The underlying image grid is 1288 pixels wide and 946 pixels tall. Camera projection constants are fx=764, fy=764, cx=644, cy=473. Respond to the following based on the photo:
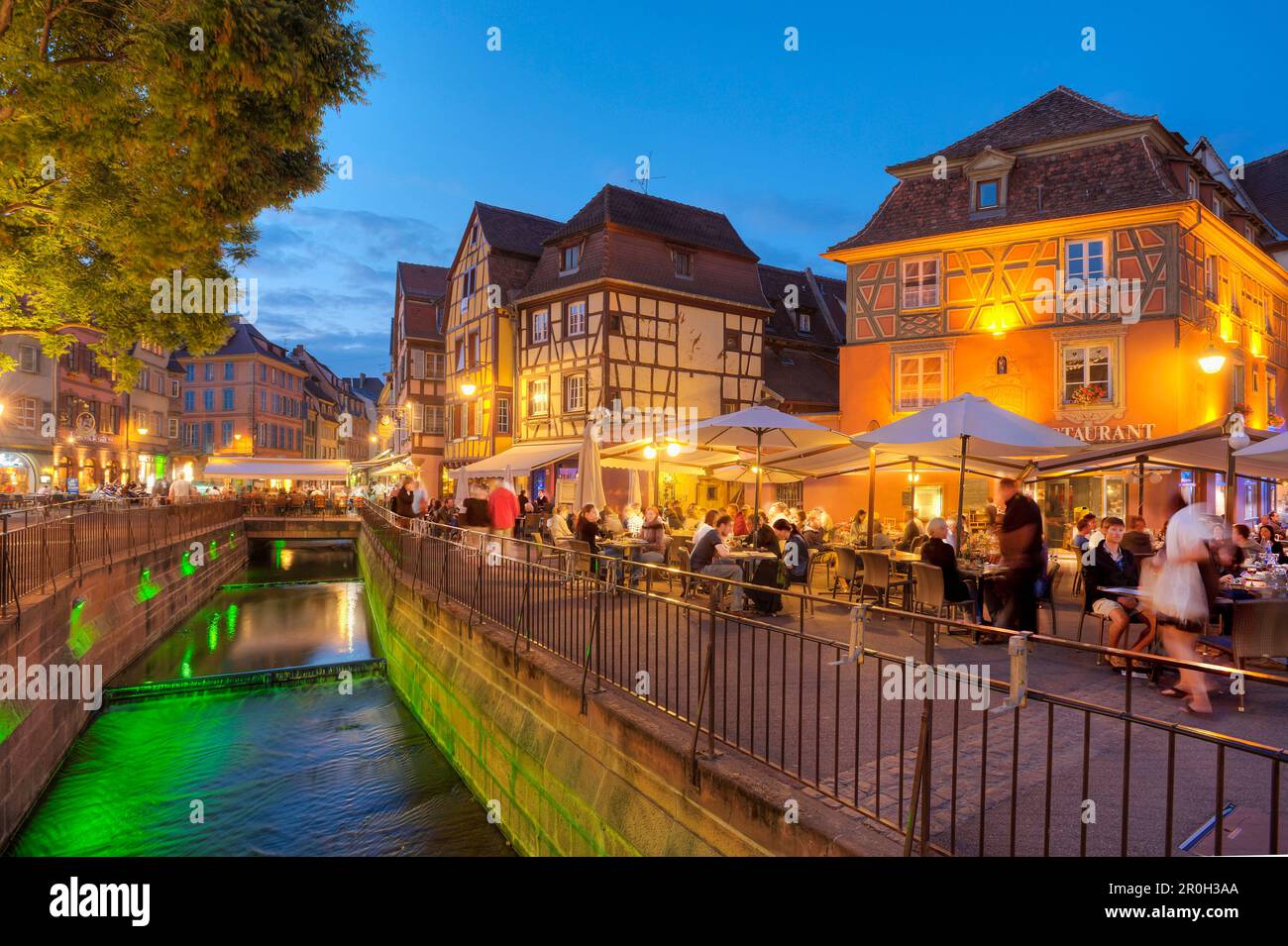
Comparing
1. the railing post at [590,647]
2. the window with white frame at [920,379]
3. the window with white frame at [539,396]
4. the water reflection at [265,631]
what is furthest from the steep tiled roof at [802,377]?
the railing post at [590,647]

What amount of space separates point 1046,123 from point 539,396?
20.0m

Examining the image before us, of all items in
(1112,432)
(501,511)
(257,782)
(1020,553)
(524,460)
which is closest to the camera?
(1020,553)

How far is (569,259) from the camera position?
101ft

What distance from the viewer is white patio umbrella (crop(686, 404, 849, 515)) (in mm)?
12500

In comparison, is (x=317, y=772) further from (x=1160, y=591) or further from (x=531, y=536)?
(x=1160, y=591)

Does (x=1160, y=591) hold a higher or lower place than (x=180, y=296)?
lower

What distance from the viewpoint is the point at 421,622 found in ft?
40.8

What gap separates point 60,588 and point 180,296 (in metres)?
4.63

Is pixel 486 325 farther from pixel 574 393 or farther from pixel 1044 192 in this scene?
pixel 1044 192

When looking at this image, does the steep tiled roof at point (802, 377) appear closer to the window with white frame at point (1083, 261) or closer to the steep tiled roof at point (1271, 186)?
the window with white frame at point (1083, 261)

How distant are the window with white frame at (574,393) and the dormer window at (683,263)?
6.03 metres

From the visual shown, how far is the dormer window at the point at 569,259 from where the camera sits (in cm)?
3031

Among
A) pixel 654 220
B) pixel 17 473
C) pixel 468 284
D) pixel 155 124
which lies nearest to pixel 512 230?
pixel 468 284
